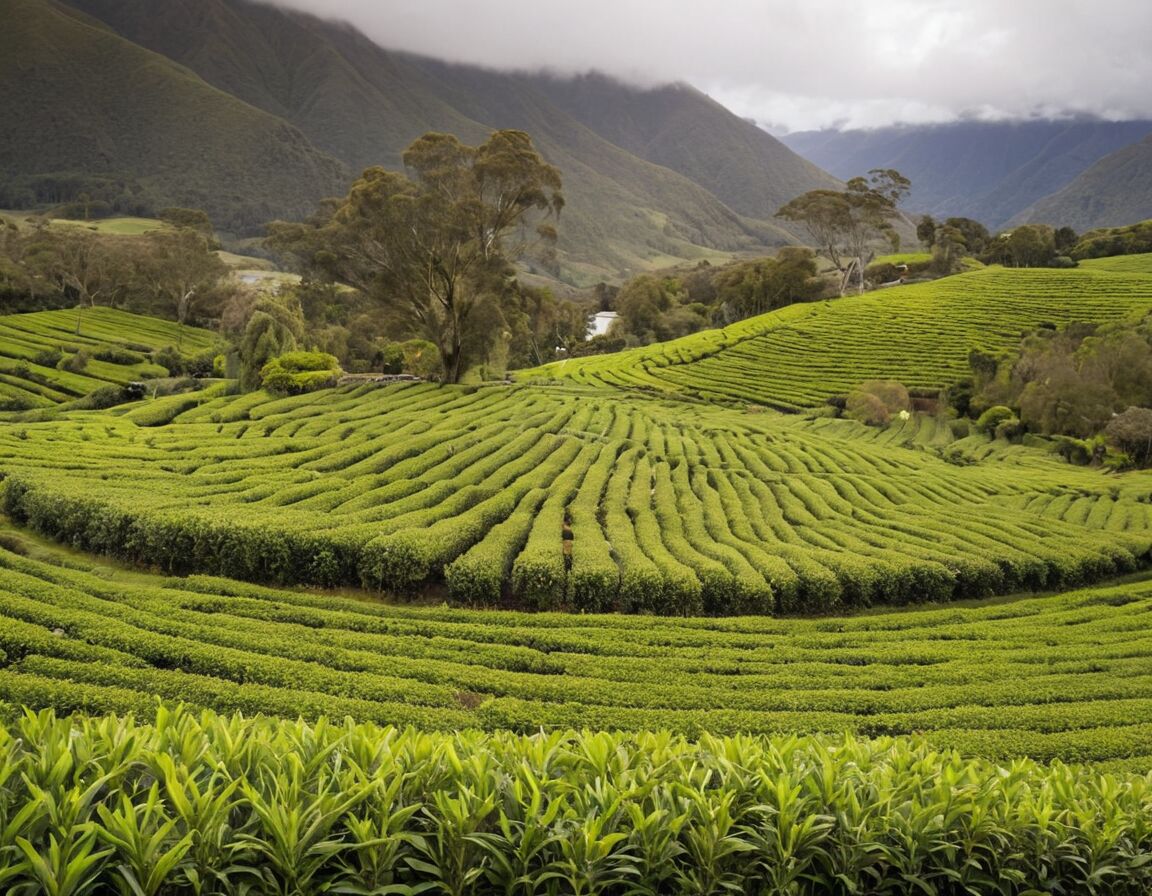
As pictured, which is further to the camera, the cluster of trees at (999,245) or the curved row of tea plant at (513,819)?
the cluster of trees at (999,245)

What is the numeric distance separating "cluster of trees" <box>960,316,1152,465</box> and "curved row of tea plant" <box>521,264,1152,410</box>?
741 centimetres

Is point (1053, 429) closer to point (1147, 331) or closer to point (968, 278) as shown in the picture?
point (1147, 331)

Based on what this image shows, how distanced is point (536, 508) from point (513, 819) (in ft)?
60.8

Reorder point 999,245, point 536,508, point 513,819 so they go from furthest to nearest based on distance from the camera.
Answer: point 999,245
point 536,508
point 513,819

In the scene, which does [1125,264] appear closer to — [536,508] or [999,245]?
[999,245]

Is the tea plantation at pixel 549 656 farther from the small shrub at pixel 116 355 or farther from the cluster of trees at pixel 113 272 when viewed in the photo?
the cluster of trees at pixel 113 272

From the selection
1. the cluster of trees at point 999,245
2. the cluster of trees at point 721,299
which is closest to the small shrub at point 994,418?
the cluster of trees at point 721,299

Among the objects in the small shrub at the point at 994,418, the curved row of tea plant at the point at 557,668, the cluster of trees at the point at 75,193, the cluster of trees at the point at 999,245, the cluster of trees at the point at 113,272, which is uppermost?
the cluster of trees at the point at 75,193

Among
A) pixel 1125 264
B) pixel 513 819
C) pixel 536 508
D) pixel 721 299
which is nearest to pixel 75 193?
pixel 721 299

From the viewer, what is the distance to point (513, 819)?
462 cm

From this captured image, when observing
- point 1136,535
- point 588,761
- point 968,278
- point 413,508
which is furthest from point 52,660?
point 968,278

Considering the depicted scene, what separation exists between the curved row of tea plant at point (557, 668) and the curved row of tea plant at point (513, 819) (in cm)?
542

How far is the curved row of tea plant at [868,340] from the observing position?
210 feet

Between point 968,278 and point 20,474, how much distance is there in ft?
321
